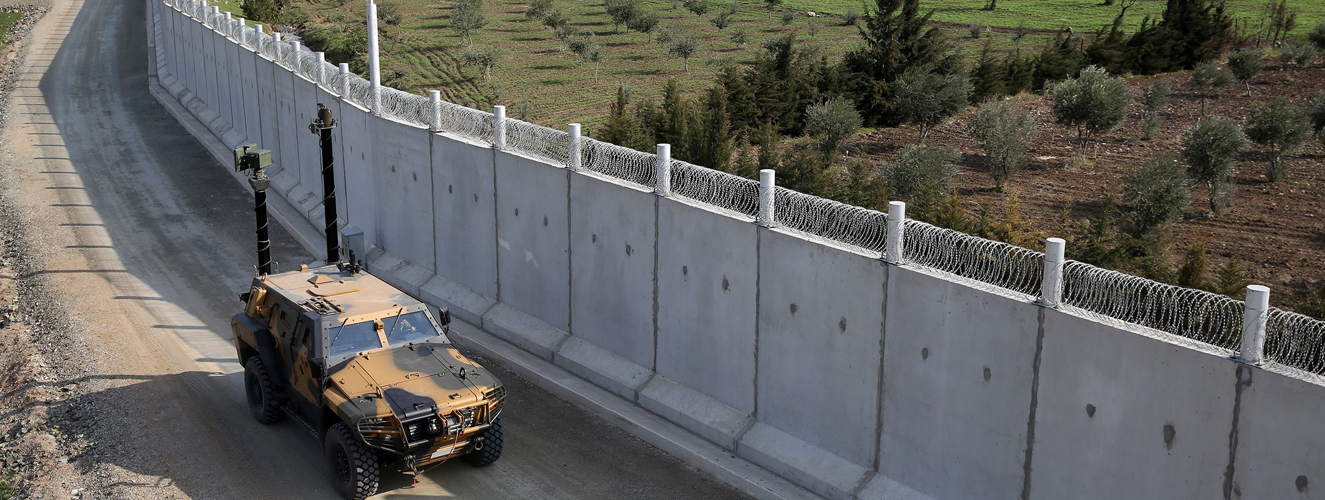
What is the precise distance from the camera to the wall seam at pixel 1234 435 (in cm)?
836

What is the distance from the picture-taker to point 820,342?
38.5 feet

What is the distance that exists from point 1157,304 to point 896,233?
103 inches

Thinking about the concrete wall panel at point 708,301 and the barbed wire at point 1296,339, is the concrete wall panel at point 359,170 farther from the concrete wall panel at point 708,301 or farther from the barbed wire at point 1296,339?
the barbed wire at point 1296,339

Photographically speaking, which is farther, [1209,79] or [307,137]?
[1209,79]

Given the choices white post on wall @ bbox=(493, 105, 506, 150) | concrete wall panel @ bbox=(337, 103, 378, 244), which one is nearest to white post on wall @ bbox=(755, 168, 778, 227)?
white post on wall @ bbox=(493, 105, 506, 150)

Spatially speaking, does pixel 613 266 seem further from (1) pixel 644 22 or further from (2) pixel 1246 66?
(1) pixel 644 22

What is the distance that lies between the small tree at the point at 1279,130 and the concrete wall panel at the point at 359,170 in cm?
2062

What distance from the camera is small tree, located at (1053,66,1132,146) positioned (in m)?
28.2

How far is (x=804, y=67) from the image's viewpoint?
3434 centimetres

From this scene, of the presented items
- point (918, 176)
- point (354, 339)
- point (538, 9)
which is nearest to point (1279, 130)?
point (918, 176)

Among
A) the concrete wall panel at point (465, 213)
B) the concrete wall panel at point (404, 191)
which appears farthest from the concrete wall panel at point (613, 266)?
the concrete wall panel at point (404, 191)

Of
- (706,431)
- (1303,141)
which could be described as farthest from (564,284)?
(1303,141)

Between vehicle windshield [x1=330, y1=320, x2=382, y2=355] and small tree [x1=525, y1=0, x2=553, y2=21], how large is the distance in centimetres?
5156

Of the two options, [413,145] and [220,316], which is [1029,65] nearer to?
[413,145]
